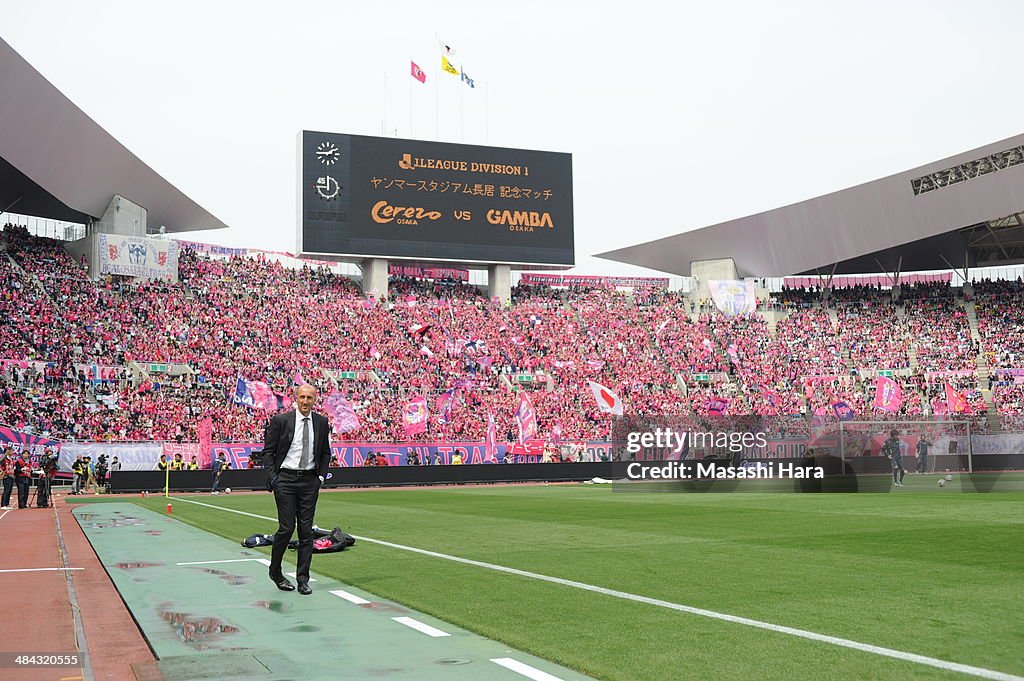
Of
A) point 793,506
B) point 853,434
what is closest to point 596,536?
point 793,506

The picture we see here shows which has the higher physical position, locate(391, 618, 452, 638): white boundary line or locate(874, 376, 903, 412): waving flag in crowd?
locate(874, 376, 903, 412): waving flag in crowd

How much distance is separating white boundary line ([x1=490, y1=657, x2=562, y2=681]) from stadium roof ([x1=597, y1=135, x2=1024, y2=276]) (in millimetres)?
57749

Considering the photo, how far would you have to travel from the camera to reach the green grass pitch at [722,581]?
7.00 m

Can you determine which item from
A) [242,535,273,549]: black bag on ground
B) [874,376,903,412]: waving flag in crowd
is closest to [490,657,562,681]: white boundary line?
[242,535,273,549]: black bag on ground

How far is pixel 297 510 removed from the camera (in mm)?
10438

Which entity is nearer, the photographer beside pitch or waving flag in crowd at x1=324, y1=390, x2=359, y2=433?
the photographer beside pitch

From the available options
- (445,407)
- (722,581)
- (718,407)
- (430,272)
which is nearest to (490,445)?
(445,407)

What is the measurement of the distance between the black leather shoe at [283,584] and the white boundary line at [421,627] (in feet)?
7.16

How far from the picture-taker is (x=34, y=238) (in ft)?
193

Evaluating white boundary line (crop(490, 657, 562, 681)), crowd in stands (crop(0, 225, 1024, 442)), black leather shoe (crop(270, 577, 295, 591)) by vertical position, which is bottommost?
white boundary line (crop(490, 657, 562, 681))

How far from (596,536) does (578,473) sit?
1157 inches

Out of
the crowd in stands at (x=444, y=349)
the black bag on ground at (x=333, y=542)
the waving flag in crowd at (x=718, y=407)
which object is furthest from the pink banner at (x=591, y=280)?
the black bag on ground at (x=333, y=542)

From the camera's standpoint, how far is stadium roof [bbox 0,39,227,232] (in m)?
46.6

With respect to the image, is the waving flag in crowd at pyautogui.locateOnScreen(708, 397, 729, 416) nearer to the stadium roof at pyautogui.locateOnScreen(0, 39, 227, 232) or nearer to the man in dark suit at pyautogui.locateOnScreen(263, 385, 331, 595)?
the stadium roof at pyautogui.locateOnScreen(0, 39, 227, 232)
